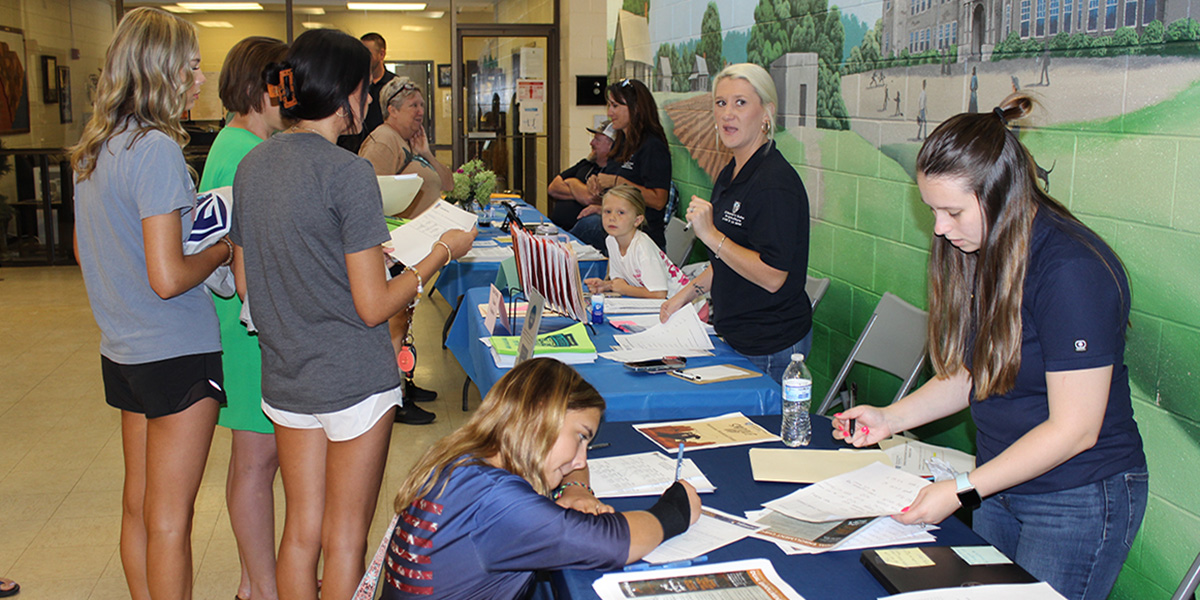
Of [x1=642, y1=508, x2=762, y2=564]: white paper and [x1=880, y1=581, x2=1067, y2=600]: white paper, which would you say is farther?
[x1=642, y1=508, x2=762, y2=564]: white paper

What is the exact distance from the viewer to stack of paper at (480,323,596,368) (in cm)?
273

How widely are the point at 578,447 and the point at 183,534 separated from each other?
4.04 ft

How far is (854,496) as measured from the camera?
1808 mm

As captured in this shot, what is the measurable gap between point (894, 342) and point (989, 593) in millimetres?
1894

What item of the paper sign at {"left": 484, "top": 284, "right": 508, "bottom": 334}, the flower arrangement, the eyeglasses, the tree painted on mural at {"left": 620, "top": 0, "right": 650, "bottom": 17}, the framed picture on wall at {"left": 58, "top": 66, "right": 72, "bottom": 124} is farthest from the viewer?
the framed picture on wall at {"left": 58, "top": 66, "right": 72, "bottom": 124}

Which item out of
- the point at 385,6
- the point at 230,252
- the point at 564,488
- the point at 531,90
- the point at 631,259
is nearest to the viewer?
the point at 564,488

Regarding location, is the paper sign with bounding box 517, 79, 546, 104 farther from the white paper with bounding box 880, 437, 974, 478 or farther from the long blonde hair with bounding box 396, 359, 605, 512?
the long blonde hair with bounding box 396, 359, 605, 512

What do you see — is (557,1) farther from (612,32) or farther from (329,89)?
(329,89)

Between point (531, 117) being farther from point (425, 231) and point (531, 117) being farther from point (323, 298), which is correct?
point (323, 298)

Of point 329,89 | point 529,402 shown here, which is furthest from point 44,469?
point 529,402

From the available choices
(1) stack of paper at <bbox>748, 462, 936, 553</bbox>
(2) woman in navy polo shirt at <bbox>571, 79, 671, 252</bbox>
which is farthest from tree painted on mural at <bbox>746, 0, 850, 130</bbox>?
(1) stack of paper at <bbox>748, 462, 936, 553</bbox>

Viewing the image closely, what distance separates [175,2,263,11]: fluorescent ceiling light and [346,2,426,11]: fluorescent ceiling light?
3.04ft

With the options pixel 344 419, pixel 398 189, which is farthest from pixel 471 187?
pixel 344 419

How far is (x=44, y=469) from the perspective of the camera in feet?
13.1
